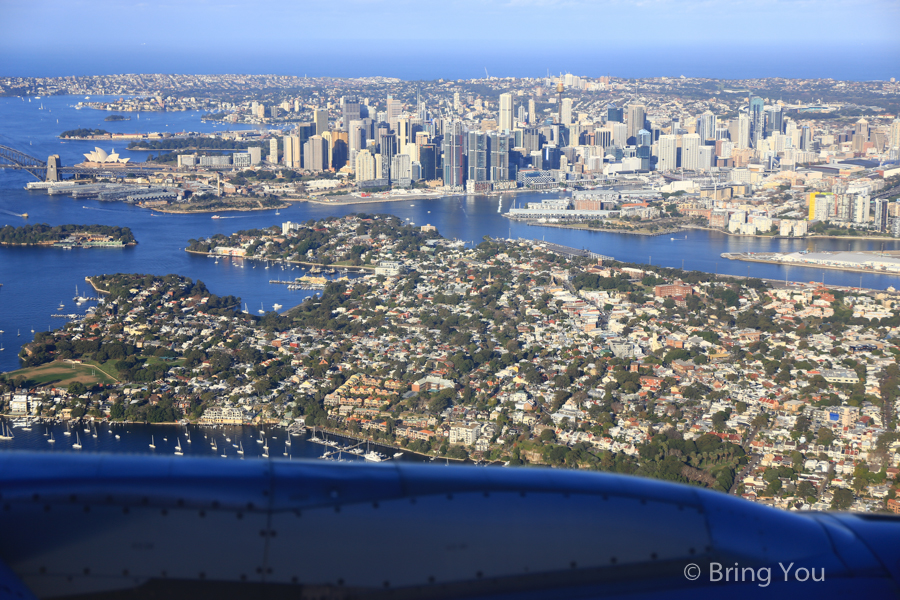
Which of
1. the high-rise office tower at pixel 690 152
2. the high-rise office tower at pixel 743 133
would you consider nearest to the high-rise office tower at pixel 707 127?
the high-rise office tower at pixel 743 133

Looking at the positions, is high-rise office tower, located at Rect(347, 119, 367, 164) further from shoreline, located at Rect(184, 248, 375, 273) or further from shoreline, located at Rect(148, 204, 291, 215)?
shoreline, located at Rect(184, 248, 375, 273)

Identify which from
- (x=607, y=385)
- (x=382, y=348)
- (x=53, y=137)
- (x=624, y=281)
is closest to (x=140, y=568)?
(x=607, y=385)

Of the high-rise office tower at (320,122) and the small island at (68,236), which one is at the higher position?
the high-rise office tower at (320,122)

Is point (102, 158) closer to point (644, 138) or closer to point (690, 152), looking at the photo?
point (644, 138)

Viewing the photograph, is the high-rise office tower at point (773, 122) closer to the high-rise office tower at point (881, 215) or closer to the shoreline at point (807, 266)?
the high-rise office tower at point (881, 215)

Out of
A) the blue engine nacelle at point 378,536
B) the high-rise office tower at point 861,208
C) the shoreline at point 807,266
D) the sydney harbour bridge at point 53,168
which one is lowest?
the shoreline at point 807,266

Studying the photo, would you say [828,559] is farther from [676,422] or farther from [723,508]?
[676,422]
